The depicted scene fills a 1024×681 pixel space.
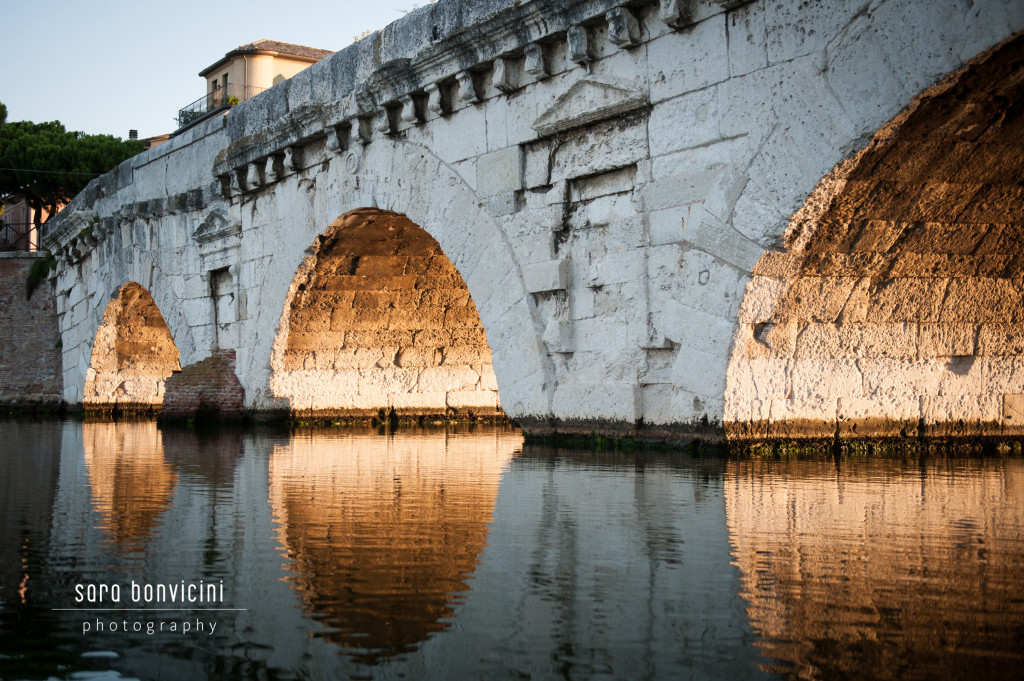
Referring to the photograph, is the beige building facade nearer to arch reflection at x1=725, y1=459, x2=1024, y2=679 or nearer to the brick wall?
the brick wall

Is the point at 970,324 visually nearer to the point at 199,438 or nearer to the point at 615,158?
the point at 615,158

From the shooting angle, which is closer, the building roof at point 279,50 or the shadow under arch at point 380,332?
the shadow under arch at point 380,332

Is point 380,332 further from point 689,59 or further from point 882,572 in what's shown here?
point 882,572

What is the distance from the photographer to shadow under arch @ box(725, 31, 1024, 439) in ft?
17.0

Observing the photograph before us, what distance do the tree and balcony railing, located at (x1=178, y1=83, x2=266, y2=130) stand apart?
18.3ft

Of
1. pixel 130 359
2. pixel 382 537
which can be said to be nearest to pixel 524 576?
pixel 382 537

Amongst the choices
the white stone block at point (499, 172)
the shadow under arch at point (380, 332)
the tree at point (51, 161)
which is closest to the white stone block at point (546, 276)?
the white stone block at point (499, 172)

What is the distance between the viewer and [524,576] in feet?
9.24

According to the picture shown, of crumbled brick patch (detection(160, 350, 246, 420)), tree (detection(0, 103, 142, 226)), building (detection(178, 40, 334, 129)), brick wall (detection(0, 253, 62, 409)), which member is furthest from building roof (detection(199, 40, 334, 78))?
crumbled brick patch (detection(160, 350, 246, 420))

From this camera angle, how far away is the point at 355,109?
890cm

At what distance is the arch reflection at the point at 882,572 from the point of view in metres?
2.09

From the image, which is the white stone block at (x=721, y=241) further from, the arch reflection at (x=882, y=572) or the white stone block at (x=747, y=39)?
the arch reflection at (x=882, y=572)

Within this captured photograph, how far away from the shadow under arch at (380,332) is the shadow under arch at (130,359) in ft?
18.8

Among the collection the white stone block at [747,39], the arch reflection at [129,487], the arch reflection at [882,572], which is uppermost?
the white stone block at [747,39]
